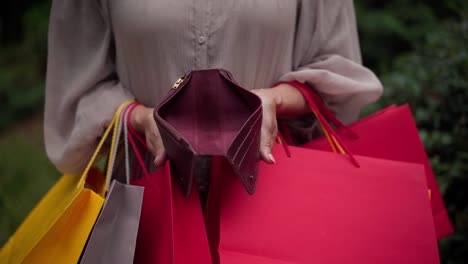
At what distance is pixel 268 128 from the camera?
0.99 m

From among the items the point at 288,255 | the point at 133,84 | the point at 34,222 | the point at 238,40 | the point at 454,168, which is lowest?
the point at 454,168

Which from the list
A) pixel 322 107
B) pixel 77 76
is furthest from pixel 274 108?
pixel 77 76

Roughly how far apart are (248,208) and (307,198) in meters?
0.12

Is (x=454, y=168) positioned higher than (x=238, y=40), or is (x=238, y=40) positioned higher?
(x=238, y=40)

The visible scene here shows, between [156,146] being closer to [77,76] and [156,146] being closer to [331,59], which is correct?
[77,76]

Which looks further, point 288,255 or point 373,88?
point 373,88

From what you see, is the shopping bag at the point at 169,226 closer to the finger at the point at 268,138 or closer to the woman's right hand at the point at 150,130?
the woman's right hand at the point at 150,130

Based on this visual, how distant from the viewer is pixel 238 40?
1135 mm

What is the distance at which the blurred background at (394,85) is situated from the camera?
183 centimetres

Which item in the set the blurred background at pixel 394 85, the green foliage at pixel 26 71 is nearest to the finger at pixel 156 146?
the blurred background at pixel 394 85

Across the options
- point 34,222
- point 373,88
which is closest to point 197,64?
point 373,88

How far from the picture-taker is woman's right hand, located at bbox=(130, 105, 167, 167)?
37.4 inches

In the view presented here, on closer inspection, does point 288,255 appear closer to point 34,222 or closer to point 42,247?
point 42,247

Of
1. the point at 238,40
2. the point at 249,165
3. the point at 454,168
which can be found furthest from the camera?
the point at 454,168
